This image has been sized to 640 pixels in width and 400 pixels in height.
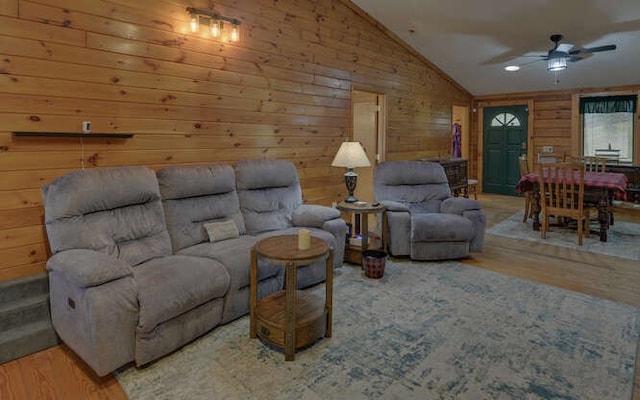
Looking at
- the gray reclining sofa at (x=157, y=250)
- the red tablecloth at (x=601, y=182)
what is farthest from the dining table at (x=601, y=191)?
the gray reclining sofa at (x=157, y=250)

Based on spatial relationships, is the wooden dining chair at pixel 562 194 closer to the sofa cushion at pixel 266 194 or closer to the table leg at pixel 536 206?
the table leg at pixel 536 206

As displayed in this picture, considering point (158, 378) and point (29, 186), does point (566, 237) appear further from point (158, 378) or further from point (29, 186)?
point (29, 186)

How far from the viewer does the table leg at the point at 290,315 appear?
2.31 metres

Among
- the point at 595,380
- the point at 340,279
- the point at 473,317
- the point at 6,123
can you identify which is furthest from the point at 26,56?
the point at 595,380

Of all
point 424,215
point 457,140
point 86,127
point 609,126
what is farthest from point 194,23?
point 609,126

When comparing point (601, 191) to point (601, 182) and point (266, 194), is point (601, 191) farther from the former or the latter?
point (266, 194)

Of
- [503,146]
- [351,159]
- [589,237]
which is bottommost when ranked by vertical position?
[589,237]

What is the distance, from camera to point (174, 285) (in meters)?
2.38

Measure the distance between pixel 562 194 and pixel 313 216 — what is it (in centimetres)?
317

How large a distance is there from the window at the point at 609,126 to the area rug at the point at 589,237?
2.03 meters

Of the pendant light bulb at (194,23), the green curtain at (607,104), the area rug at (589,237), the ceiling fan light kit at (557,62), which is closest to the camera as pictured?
the pendant light bulb at (194,23)

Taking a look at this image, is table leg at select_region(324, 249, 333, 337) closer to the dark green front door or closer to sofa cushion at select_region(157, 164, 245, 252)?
sofa cushion at select_region(157, 164, 245, 252)

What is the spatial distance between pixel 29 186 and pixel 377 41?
475 cm

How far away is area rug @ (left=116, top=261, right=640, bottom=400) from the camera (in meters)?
2.09
